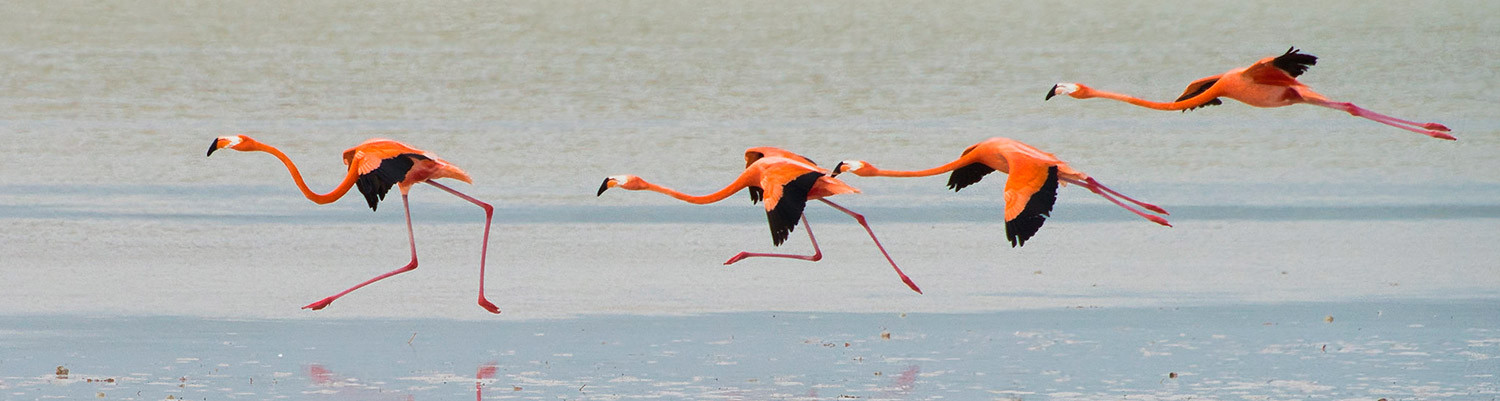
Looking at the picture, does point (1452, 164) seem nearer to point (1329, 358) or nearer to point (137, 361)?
point (1329, 358)

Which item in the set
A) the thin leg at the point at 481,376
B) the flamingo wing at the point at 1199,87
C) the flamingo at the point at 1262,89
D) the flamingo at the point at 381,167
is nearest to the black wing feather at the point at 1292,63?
the flamingo at the point at 1262,89

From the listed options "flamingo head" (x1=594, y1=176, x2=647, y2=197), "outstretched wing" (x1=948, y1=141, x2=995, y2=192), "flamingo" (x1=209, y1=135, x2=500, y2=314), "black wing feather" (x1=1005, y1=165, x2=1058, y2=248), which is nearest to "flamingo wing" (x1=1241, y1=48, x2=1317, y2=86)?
"black wing feather" (x1=1005, y1=165, x2=1058, y2=248)

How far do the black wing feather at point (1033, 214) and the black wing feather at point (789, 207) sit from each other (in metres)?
0.62

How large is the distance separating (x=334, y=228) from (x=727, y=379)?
4.26 meters

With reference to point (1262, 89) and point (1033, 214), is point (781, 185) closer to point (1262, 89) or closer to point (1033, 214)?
point (1033, 214)

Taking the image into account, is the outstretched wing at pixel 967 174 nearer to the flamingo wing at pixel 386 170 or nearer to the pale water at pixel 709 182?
the pale water at pixel 709 182

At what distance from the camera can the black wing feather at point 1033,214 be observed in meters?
6.16

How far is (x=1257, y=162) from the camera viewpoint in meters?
13.0

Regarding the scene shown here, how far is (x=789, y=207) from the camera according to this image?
20.6ft

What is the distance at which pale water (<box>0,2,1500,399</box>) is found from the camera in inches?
327

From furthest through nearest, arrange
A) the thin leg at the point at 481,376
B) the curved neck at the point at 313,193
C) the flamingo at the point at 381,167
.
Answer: the curved neck at the point at 313,193, the flamingo at the point at 381,167, the thin leg at the point at 481,376

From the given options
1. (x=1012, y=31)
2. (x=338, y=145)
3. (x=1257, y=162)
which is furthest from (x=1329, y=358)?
(x=1012, y=31)

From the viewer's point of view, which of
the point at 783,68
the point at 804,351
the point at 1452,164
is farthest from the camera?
the point at 783,68

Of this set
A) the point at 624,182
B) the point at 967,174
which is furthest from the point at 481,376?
the point at 967,174
